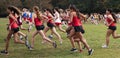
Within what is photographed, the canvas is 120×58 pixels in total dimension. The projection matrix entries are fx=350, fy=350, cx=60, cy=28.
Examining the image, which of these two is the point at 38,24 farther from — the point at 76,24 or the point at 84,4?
the point at 84,4

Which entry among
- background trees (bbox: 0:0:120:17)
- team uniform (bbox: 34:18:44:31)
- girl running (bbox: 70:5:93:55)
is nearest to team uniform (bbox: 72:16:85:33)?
girl running (bbox: 70:5:93:55)

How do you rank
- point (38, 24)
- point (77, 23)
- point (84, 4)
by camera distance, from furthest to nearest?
point (84, 4), point (38, 24), point (77, 23)

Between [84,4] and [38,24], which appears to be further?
[84,4]

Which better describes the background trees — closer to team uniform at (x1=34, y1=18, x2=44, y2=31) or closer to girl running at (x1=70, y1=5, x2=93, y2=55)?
team uniform at (x1=34, y1=18, x2=44, y2=31)

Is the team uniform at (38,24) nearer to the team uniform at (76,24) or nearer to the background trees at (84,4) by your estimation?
the team uniform at (76,24)

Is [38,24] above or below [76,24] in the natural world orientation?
above

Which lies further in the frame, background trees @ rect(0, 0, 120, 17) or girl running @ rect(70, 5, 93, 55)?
background trees @ rect(0, 0, 120, 17)

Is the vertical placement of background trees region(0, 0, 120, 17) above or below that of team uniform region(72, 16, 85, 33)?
above

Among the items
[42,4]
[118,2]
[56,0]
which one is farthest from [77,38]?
[56,0]

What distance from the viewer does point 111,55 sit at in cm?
1388

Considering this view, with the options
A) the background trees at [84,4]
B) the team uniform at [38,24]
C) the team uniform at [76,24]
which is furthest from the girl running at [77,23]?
the background trees at [84,4]

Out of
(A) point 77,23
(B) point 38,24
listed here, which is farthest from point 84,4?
(A) point 77,23

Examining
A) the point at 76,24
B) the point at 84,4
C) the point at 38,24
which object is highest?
the point at 84,4

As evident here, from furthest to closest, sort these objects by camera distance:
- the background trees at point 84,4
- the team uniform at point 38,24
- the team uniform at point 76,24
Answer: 1. the background trees at point 84,4
2. the team uniform at point 38,24
3. the team uniform at point 76,24
